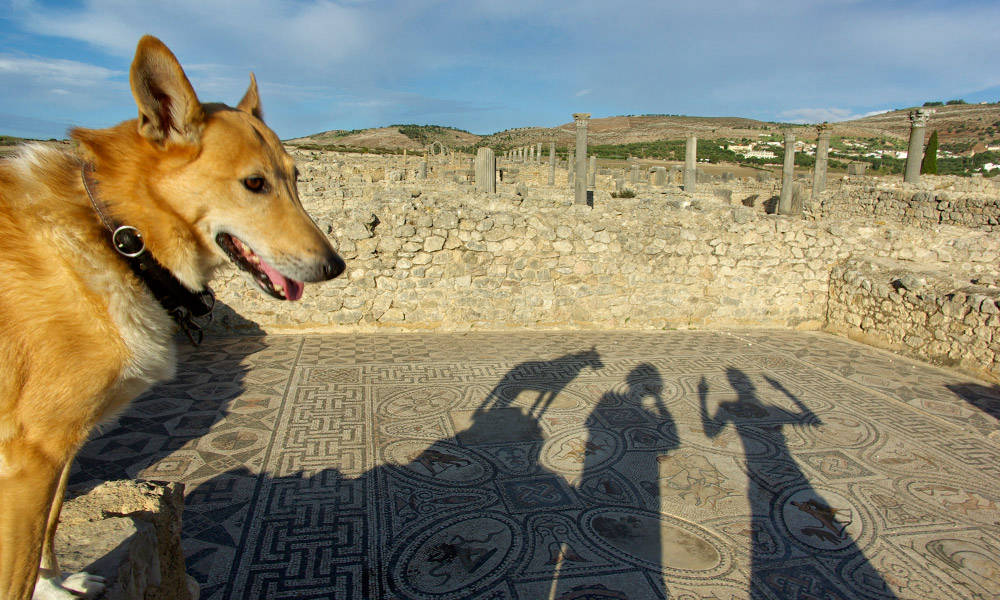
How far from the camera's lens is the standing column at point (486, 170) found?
12031 mm

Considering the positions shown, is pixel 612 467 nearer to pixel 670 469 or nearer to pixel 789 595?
A: pixel 670 469

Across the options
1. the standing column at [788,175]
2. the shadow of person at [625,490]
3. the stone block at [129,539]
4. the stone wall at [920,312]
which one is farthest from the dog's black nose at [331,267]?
the standing column at [788,175]

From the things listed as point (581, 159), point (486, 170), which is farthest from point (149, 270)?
point (486, 170)

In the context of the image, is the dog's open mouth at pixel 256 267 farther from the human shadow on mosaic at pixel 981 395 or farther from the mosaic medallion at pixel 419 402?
the human shadow on mosaic at pixel 981 395

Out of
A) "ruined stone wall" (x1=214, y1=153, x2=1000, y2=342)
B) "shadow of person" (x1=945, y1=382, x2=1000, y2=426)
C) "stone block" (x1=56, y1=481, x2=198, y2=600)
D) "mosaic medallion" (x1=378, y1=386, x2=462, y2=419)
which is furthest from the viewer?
"ruined stone wall" (x1=214, y1=153, x2=1000, y2=342)

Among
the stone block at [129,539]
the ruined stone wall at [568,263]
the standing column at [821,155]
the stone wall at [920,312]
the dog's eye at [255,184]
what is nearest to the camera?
the dog's eye at [255,184]

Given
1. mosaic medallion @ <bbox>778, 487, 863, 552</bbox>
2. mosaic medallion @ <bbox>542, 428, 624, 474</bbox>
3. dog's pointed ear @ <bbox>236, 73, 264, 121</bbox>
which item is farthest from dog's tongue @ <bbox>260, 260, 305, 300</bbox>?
mosaic medallion @ <bbox>778, 487, 863, 552</bbox>

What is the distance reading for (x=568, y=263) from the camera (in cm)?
717

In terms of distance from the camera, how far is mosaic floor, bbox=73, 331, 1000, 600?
2408 mm

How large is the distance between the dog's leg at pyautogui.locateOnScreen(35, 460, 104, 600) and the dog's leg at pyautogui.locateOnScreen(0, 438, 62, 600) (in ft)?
0.79

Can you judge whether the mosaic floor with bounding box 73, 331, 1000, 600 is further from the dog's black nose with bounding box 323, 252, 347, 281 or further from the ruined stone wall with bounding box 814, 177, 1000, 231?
the ruined stone wall with bounding box 814, 177, 1000, 231

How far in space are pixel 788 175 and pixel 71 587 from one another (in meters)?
14.0

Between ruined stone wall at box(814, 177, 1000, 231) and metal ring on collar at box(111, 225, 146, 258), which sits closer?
metal ring on collar at box(111, 225, 146, 258)

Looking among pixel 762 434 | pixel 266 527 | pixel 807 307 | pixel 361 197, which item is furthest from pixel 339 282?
pixel 807 307
